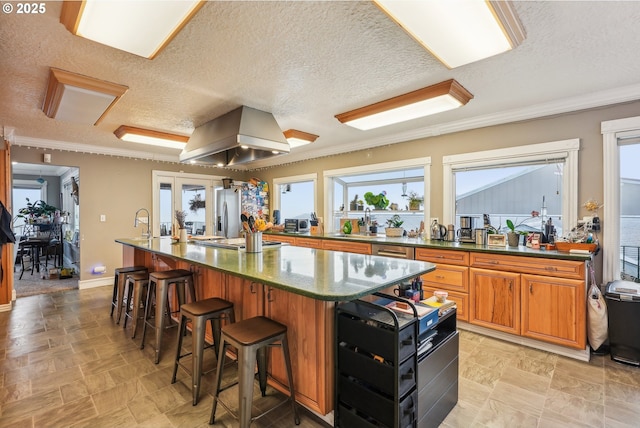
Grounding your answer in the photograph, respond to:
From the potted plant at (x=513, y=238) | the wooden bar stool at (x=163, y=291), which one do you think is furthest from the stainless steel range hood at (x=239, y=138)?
the potted plant at (x=513, y=238)

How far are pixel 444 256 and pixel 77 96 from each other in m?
3.91

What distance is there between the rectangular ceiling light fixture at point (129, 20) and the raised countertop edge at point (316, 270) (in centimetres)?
146

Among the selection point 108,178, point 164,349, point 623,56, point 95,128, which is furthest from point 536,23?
point 108,178

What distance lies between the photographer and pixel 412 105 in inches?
113

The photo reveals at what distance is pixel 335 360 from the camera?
5.52 feet

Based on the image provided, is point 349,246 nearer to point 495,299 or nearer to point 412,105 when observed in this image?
point 495,299

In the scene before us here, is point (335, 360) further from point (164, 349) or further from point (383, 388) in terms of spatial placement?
point (164, 349)

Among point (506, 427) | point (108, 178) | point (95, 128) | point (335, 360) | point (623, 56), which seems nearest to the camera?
point (335, 360)

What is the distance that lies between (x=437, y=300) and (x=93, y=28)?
2621mm

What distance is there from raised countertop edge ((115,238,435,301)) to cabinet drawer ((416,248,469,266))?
136 cm

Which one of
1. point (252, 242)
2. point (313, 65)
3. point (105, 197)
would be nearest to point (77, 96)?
point (252, 242)

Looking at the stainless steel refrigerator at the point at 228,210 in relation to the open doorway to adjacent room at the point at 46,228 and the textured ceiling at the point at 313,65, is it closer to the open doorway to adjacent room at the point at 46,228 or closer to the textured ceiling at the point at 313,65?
the open doorway to adjacent room at the point at 46,228

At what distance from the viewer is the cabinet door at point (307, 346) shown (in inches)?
67.6

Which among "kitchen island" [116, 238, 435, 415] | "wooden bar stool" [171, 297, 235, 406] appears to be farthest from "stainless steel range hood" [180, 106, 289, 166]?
"wooden bar stool" [171, 297, 235, 406]
